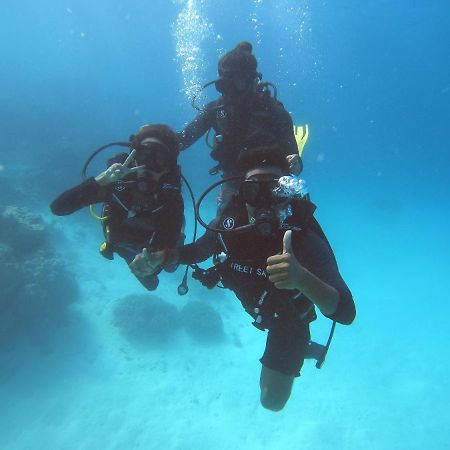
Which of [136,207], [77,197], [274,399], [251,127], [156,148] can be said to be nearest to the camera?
[156,148]

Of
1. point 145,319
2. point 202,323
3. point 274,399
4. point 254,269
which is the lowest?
point 202,323

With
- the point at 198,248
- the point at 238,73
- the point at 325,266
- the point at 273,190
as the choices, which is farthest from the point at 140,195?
the point at 238,73

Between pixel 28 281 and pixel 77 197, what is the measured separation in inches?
430

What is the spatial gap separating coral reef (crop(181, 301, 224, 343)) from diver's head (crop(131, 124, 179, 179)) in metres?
12.6

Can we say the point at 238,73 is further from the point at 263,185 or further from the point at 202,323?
the point at 202,323

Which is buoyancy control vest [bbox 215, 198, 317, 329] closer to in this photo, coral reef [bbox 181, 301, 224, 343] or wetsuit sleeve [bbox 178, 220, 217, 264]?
wetsuit sleeve [bbox 178, 220, 217, 264]

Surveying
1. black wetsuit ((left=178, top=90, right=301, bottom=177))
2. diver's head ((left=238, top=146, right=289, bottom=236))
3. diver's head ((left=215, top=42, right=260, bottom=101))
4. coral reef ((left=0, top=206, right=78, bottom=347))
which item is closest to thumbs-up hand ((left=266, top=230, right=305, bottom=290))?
diver's head ((left=238, top=146, right=289, bottom=236))

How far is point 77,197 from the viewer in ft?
15.0

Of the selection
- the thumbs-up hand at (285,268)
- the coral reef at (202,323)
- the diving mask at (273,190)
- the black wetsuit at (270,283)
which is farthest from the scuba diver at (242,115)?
the coral reef at (202,323)

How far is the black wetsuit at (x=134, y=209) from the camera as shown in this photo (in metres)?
4.61

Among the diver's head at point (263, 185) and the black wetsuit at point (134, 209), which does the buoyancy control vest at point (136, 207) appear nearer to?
the black wetsuit at point (134, 209)

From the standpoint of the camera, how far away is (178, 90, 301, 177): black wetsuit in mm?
6211

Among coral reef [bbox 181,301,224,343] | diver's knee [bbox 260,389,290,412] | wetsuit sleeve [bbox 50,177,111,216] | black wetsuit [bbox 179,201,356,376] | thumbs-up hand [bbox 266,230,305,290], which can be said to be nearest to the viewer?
thumbs-up hand [bbox 266,230,305,290]

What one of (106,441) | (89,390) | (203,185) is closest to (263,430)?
(106,441)
